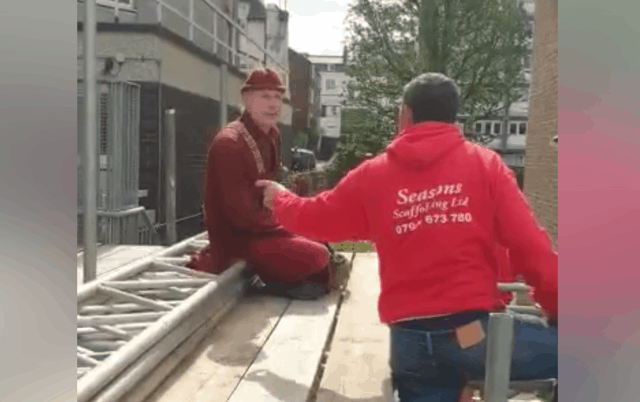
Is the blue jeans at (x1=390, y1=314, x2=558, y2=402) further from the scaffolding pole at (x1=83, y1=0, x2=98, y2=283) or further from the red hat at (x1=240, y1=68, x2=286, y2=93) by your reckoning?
the scaffolding pole at (x1=83, y1=0, x2=98, y2=283)

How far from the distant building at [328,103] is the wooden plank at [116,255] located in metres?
50.2

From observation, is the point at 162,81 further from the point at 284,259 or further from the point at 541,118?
the point at 541,118

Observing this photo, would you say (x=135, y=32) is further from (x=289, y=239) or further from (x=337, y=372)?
(x=337, y=372)

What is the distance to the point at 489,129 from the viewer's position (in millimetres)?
34750

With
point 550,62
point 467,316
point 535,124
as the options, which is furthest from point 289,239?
point 535,124

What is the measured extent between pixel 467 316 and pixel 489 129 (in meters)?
A: 34.2

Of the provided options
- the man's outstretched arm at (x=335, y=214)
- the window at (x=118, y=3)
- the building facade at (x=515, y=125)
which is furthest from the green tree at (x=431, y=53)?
the man's outstretched arm at (x=335, y=214)

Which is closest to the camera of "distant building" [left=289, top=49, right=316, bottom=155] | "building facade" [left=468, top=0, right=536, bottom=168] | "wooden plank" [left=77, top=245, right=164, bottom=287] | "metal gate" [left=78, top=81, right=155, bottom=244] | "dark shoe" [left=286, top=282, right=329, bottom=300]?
"dark shoe" [left=286, top=282, right=329, bottom=300]

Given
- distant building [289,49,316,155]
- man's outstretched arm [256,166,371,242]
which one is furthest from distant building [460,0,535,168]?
man's outstretched arm [256,166,371,242]

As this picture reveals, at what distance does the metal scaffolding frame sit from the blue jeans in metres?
0.91

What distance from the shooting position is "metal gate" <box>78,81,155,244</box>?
23.6ft

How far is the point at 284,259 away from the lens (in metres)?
3.80

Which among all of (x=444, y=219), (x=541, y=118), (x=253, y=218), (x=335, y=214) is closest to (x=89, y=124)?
(x=253, y=218)

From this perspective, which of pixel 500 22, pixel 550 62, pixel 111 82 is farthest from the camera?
pixel 500 22
